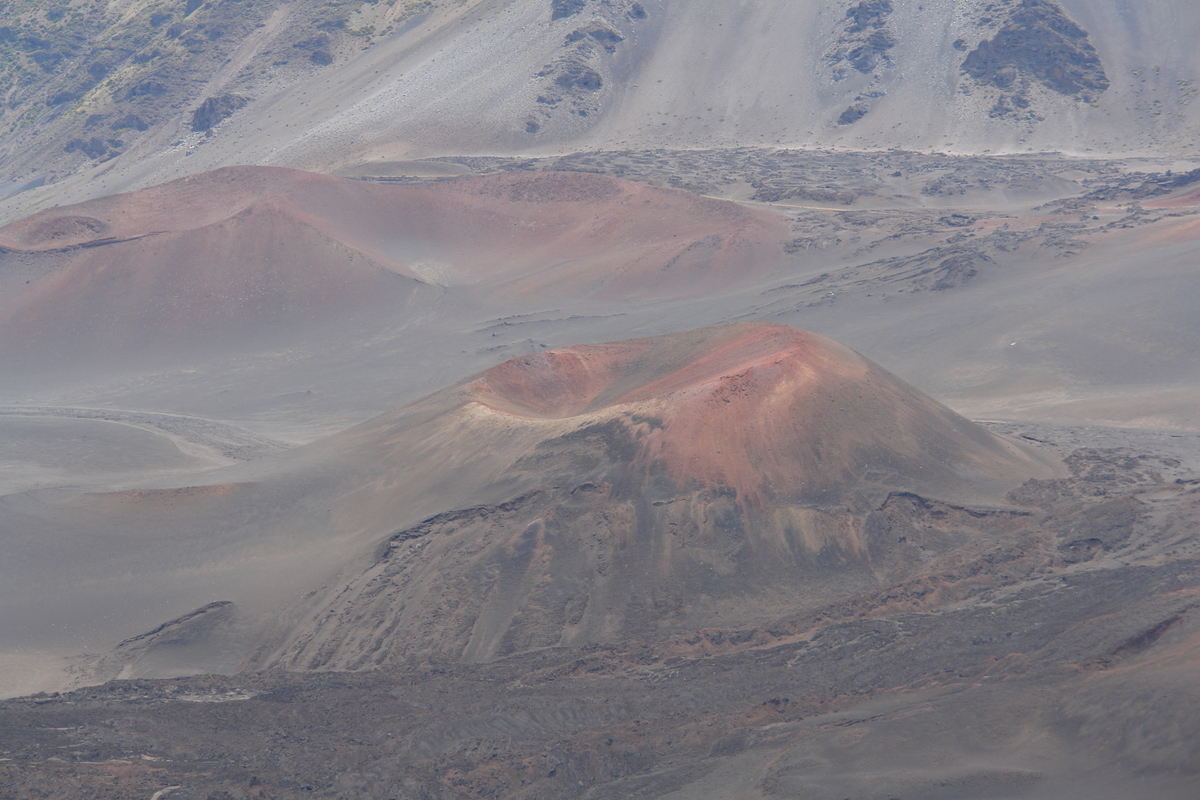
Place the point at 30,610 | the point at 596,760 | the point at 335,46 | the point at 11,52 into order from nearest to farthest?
the point at 596,760 < the point at 30,610 < the point at 335,46 < the point at 11,52

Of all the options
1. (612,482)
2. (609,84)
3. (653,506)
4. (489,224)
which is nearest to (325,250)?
(489,224)

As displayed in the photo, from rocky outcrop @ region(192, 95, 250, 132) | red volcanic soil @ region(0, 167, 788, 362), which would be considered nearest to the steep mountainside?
rocky outcrop @ region(192, 95, 250, 132)

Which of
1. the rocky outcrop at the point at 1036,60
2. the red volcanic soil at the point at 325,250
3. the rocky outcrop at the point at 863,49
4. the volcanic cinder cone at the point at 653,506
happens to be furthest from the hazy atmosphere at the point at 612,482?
the rocky outcrop at the point at 863,49

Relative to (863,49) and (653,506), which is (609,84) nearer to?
(863,49)

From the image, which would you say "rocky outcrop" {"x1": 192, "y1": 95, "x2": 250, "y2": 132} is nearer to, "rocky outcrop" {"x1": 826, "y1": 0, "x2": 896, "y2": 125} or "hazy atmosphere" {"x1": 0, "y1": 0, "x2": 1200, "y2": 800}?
"hazy atmosphere" {"x1": 0, "y1": 0, "x2": 1200, "y2": 800}

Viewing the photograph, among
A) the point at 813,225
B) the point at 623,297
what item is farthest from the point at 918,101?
the point at 623,297

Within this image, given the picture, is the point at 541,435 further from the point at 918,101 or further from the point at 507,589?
the point at 918,101

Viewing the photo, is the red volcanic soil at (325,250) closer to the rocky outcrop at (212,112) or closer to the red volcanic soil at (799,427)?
the red volcanic soil at (799,427)
